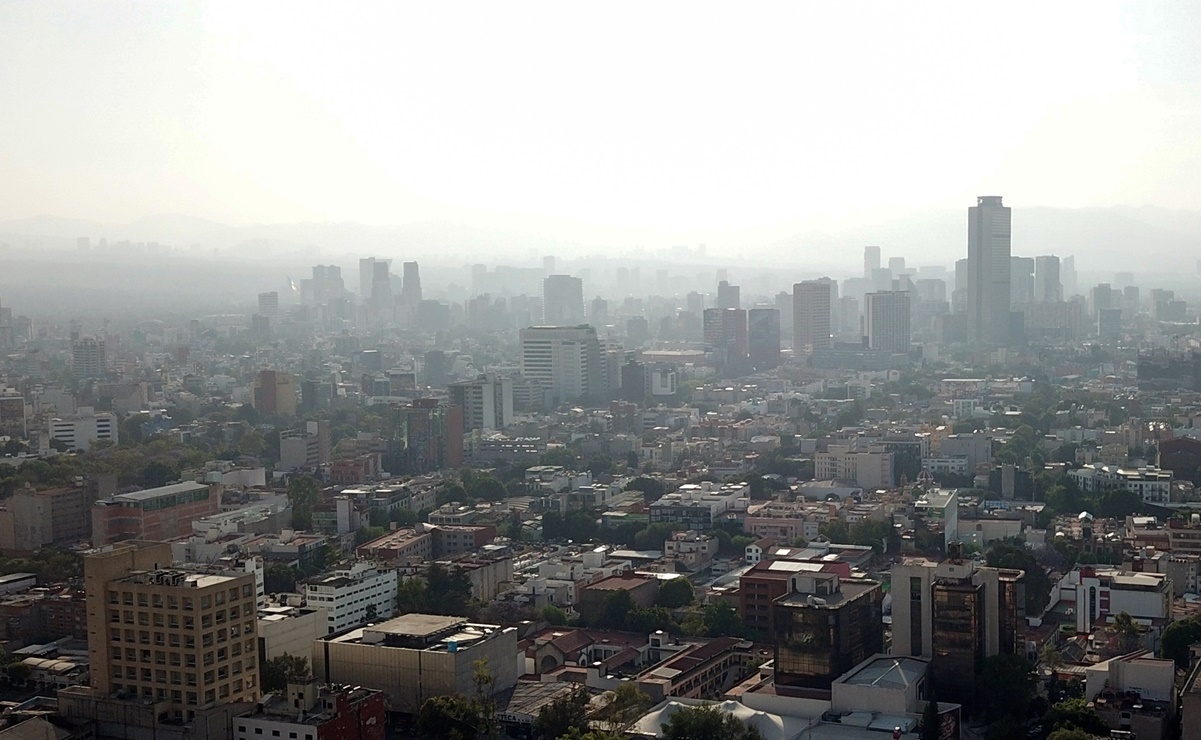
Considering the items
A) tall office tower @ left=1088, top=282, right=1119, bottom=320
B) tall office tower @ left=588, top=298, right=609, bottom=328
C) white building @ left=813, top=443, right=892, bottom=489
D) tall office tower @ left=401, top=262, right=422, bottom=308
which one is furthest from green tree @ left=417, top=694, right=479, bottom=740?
tall office tower @ left=401, top=262, right=422, bottom=308

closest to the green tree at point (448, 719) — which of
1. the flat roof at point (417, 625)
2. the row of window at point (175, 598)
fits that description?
the flat roof at point (417, 625)

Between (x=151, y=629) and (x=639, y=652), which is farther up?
(x=151, y=629)

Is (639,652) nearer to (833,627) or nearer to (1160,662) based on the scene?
(833,627)

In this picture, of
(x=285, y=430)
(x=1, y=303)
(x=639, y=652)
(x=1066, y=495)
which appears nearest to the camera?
(x=639, y=652)

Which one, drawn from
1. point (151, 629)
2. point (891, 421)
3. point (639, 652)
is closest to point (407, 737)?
point (151, 629)

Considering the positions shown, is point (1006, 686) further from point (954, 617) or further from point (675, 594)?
point (675, 594)

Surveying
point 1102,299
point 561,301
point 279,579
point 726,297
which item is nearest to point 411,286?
point 561,301
